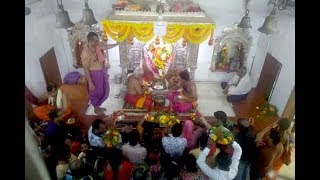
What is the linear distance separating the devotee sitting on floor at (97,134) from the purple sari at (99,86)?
146 cm

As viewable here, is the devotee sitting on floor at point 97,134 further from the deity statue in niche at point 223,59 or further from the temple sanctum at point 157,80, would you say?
the deity statue in niche at point 223,59

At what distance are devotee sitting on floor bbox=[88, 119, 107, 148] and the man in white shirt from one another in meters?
1.44

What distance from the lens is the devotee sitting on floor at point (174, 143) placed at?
12.4 ft

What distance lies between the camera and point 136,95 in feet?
Answer: 18.3

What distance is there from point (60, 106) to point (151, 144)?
216 centimetres

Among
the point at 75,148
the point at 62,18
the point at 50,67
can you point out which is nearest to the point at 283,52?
the point at 75,148

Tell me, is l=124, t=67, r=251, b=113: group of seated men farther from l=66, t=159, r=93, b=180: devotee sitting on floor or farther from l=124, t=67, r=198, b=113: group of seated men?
l=66, t=159, r=93, b=180: devotee sitting on floor

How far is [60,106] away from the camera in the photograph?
5.05m

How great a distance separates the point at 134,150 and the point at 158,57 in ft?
10.1

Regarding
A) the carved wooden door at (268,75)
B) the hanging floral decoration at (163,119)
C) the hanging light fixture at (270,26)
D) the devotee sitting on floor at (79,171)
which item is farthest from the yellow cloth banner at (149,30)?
the devotee sitting on floor at (79,171)

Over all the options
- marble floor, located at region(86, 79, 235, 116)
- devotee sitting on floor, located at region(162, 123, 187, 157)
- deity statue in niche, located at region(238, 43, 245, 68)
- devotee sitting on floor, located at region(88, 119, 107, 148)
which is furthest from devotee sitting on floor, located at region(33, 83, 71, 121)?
deity statue in niche, located at region(238, 43, 245, 68)

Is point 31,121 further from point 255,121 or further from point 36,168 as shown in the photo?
point 255,121
